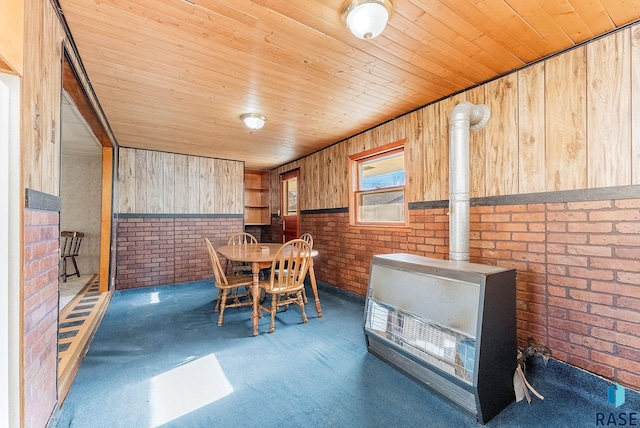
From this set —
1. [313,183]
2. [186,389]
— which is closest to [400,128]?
[313,183]

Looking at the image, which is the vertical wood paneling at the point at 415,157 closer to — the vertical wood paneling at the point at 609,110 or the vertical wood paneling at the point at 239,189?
the vertical wood paneling at the point at 609,110

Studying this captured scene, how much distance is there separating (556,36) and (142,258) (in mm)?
5532

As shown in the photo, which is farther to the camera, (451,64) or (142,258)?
(142,258)

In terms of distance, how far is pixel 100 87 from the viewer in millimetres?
2459

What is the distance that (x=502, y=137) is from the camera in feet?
7.62

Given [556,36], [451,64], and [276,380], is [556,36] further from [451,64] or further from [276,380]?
[276,380]

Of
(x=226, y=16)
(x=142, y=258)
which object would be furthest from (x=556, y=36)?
(x=142, y=258)

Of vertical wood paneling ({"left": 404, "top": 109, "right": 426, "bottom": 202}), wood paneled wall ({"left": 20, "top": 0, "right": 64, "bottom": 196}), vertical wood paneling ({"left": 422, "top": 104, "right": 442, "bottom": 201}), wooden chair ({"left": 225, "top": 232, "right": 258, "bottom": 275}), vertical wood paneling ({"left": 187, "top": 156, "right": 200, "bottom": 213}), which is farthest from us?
vertical wood paneling ({"left": 187, "top": 156, "right": 200, "bottom": 213})

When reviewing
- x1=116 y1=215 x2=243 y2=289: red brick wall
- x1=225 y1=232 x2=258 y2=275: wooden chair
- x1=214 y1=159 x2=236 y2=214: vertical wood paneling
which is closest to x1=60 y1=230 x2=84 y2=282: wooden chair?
x1=116 y1=215 x2=243 y2=289: red brick wall

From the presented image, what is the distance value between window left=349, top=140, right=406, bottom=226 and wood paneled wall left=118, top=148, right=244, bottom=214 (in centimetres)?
257

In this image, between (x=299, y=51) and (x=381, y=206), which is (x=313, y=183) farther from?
(x=299, y=51)

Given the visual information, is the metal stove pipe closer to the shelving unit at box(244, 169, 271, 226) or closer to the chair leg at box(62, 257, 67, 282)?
the shelving unit at box(244, 169, 271, 226)

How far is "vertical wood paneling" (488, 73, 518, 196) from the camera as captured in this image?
225 cm

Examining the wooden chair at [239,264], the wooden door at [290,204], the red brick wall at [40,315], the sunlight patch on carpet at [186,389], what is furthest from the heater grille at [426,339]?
the wooden door at [290,204]
